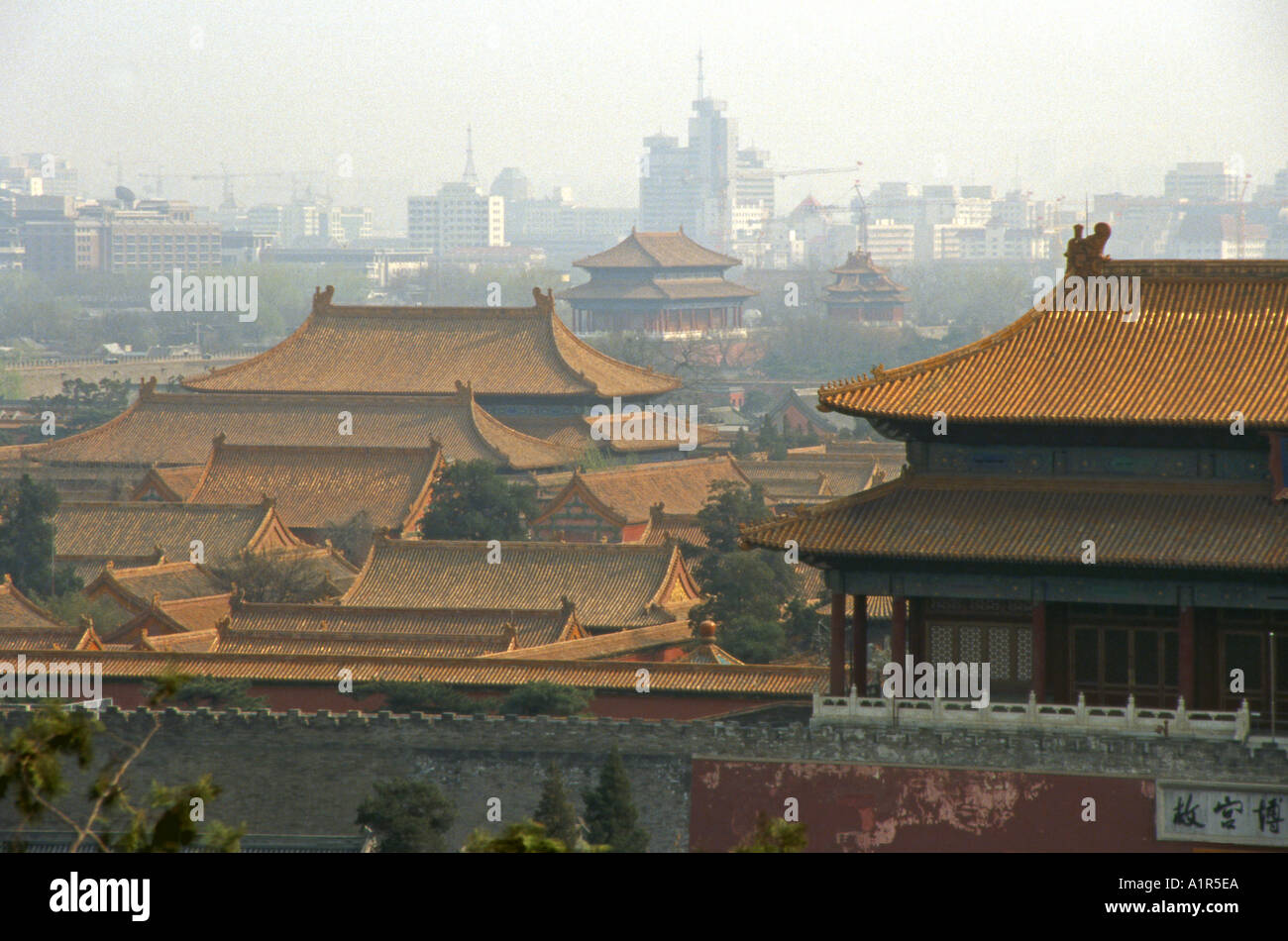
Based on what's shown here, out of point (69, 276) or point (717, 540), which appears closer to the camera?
point (717, 540)

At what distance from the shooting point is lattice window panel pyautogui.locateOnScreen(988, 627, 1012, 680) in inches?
1015

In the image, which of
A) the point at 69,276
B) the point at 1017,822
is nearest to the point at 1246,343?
the point at 1017,822

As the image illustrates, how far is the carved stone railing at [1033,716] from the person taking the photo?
24.1 m

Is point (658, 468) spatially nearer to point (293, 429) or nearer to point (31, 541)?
point (293, 429)

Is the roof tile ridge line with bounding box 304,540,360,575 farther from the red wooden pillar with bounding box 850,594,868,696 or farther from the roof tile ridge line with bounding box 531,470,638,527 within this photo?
the red wooden pillar with bounding box 850,594,868,696

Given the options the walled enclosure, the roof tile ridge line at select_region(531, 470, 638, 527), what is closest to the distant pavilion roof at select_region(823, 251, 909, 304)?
the roof tile ridge line at select_region(531, 470, 638, 527)

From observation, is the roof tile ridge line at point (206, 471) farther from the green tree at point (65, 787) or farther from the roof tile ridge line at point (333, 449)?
the green tree at point (65, 787)

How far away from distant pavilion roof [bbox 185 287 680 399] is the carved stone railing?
33860mm

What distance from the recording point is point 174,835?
1255cm

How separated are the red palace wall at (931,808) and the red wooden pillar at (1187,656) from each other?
1218 mm

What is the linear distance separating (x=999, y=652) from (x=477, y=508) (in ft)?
68.9
